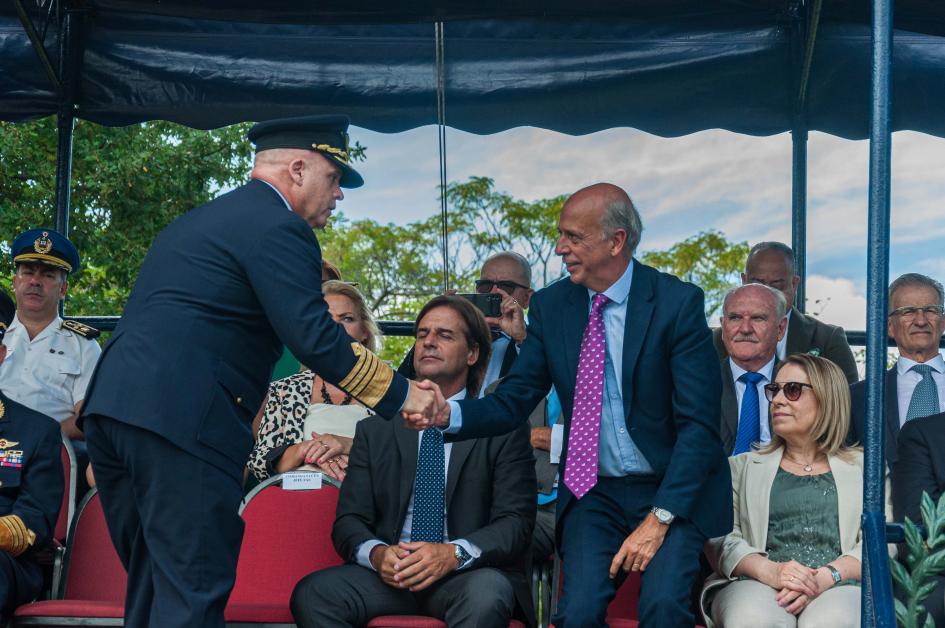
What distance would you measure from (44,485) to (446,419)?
5.16 feet

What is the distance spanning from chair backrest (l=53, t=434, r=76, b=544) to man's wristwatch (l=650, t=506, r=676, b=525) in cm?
220

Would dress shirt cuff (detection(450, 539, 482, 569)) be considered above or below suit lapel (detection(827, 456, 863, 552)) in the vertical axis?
below

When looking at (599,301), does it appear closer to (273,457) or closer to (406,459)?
(406,459)

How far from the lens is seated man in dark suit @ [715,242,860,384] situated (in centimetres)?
532

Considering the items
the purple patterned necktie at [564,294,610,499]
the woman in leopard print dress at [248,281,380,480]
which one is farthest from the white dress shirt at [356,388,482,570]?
the woman in leopard print dress at [248,281,380,480]

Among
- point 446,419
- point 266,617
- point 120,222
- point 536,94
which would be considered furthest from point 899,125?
point 120,222

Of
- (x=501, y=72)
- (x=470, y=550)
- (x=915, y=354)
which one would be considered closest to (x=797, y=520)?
(x=470, y=550)

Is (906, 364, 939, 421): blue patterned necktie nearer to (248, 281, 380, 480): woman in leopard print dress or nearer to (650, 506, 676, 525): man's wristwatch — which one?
(650, 506, 676, 525): man's wristwatch

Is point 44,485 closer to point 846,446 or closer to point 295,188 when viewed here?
point 295,188

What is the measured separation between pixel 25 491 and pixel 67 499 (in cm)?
24

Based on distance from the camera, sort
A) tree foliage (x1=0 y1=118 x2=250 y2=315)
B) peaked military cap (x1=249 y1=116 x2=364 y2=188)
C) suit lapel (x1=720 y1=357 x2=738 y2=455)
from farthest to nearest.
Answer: tree foliage (x1=0 y1=118 x2=250 y2=315)
suit lapel (x1=720 y1=357 x2=738 y2=455)
peaked military cap (x1=249 y1=116 x2=364 y2=188)

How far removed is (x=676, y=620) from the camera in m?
3.34

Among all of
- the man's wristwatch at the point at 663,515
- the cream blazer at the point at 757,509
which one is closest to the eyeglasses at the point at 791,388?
the cream blazer at the point at 757,509

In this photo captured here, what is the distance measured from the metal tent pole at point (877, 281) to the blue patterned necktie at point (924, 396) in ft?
7.43
